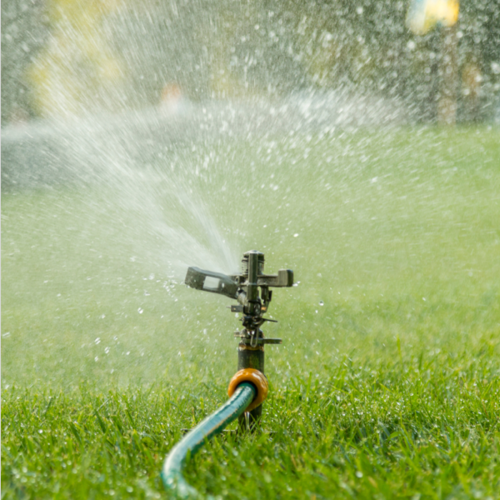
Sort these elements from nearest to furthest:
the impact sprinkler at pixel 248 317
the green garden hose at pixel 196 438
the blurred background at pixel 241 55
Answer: the green garden hose at pixel 196 438 < the impact sprinkler at pixel 248 317 < the blurred background at pixel 241 55

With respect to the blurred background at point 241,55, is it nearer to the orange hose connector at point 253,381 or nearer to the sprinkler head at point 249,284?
the sprinkler head at point 249,284

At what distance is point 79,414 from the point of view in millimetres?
2012

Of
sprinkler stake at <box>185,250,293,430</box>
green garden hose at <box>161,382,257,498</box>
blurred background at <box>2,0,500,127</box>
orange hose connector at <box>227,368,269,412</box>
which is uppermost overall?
blurred background at <box>2,0,500,127</box>

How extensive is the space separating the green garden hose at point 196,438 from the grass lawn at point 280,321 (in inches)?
1.9

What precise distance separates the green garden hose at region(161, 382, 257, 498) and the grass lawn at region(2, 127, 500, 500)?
5cm

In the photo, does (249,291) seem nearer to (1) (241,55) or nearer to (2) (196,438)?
(2) (196,438)

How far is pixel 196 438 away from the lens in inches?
56.6

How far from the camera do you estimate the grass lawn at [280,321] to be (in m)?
1.52

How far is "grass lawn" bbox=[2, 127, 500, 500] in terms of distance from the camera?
152 centimetres

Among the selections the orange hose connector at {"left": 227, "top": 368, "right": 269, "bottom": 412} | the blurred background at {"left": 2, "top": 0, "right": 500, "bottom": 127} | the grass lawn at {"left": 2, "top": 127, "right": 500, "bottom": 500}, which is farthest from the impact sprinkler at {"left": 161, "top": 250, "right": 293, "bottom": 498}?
the blurred background at {"left": 2, "top": 0, "right": 500, "bottom": 127}

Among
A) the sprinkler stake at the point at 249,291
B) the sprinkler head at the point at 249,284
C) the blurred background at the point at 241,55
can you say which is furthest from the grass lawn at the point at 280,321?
the blurred background at the point at 241,55

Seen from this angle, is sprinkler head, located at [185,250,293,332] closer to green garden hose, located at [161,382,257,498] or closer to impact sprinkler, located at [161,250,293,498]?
impact sprinkler, located at [161,250,293,498]

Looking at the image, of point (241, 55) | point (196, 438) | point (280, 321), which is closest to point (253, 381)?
point (196, 438)

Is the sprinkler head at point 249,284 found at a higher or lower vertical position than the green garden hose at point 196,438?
higher
